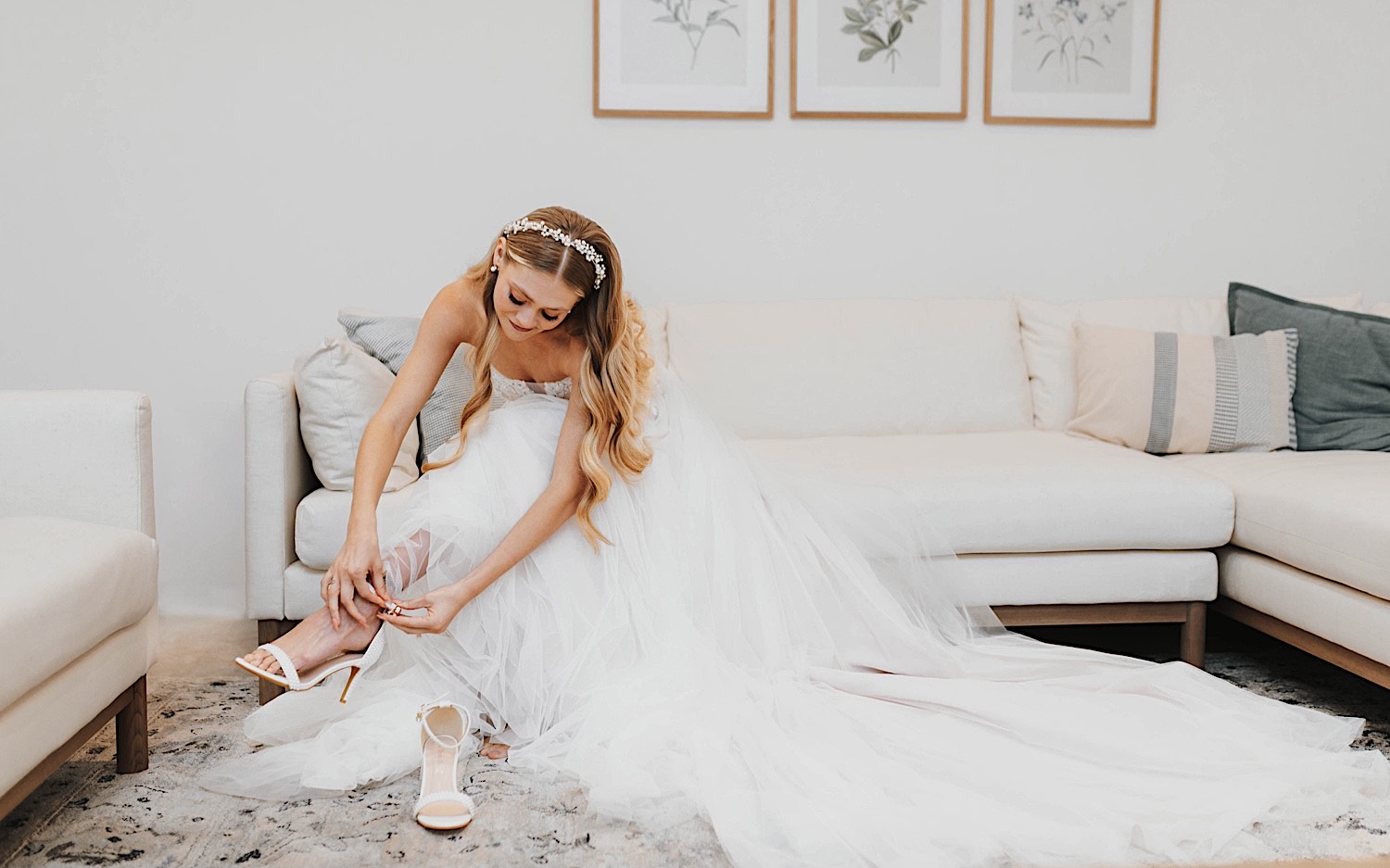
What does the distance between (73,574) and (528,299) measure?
Answer: 0.81 metres

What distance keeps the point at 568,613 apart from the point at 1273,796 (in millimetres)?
1176

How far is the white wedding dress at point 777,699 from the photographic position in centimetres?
164

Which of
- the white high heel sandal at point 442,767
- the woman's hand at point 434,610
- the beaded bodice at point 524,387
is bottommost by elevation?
the white high heel sandal at point 442,767

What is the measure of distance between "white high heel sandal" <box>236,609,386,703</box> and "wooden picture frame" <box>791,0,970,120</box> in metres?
2.11

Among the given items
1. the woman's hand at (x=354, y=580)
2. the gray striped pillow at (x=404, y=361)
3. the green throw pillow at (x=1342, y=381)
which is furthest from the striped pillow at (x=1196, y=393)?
the woman's hand at (x=354, y=580)

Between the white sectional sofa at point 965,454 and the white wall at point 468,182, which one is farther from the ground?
the white wall at point 468,182

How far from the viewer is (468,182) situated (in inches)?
128

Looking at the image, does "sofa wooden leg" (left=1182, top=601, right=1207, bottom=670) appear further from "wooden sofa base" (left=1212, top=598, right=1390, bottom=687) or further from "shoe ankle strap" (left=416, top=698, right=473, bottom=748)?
"shoe ankle strap" (left=416, top=698, right=473, bottom=748)

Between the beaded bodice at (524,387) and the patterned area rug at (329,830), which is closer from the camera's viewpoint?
the patterned area rug at (329,830)

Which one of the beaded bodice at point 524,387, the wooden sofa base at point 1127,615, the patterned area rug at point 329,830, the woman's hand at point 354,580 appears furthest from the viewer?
the wooden sofa base at point 1127,615

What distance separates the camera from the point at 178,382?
3234 millimetres

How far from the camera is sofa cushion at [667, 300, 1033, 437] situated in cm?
302

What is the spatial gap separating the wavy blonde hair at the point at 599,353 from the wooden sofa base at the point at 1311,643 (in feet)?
4.58

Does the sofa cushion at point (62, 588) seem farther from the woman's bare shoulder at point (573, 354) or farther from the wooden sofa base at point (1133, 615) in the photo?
the wooden sofa base at point (1133, 615)
